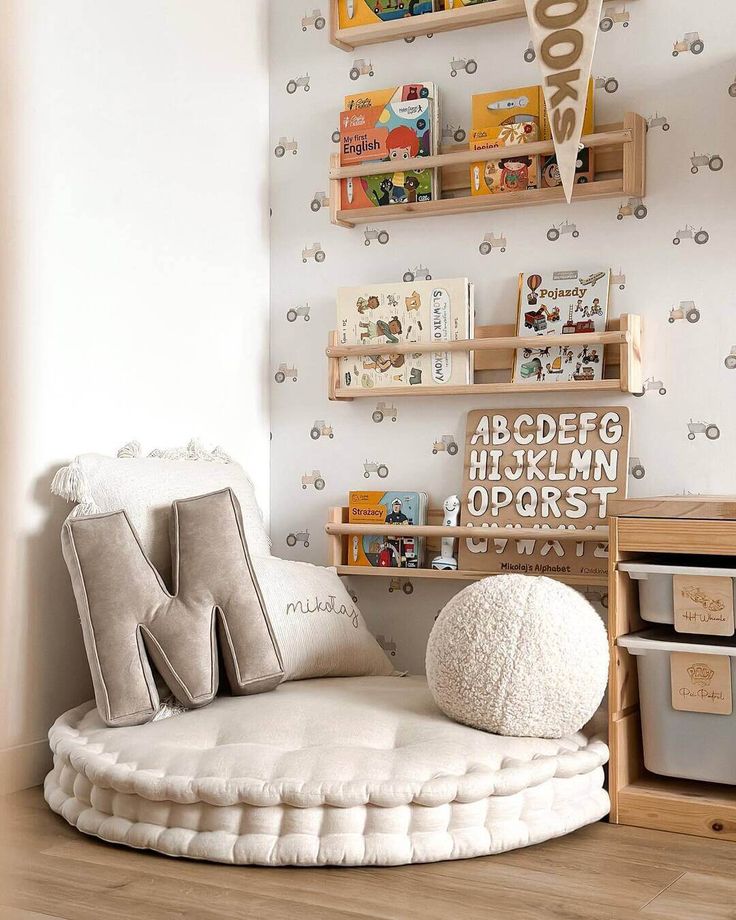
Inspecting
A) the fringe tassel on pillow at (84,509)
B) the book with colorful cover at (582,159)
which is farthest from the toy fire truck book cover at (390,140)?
the fringe tassel on pillow at (84,509)

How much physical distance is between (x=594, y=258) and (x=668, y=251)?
176 mm

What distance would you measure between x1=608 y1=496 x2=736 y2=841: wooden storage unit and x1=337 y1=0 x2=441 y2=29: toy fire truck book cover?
143 centimetres

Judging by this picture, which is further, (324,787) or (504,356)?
(504,356)

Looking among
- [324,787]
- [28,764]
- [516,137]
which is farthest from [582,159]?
[28,764]

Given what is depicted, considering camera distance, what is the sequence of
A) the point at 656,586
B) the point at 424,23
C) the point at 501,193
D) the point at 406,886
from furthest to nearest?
1. the point at 424,23
2. the point at 501,193
3. the point at 656,586
4. the point at 406,886

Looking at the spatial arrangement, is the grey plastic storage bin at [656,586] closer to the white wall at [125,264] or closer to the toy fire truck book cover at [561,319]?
the toy fire truck book cover at [561,319]

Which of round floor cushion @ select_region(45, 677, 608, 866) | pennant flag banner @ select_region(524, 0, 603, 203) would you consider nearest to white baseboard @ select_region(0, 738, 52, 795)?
round floor cushion @ select_region(45, 677, 608, 866)

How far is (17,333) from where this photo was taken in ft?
1.15

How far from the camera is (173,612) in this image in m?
1.96

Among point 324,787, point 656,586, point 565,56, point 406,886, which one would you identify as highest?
point 565,56

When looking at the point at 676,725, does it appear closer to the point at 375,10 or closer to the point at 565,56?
the point at 565,56

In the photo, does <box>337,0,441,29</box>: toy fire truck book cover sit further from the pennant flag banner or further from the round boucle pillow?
the round boucle pillow

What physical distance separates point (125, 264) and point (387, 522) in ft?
2.98

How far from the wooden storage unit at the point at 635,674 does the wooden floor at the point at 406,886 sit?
0.06 metres
